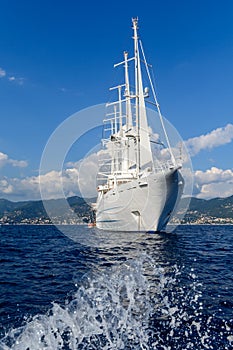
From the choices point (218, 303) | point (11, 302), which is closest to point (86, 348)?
point (11, 302)

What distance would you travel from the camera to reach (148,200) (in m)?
42.3

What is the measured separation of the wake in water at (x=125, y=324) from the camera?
733 cm

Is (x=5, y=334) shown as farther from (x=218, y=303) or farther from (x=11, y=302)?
(x=218, y=303)

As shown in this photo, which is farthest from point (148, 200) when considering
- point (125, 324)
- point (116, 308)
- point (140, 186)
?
point (125, 324)

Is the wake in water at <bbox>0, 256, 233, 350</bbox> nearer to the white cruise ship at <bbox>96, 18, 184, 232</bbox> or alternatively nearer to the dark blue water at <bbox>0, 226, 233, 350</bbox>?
the dark blue water at <bbox>0, 226, 233, 350</bbox>

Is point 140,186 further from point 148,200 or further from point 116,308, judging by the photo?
point 116,308

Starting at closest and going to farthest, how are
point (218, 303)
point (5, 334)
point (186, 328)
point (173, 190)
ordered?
1. point (5, 334)
2. point (186, 328)
3. point (218, 303)
4. point (173, 190)

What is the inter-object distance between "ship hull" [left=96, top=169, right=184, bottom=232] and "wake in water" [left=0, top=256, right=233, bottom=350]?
29.3 m

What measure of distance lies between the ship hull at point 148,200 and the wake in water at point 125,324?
29266 mm

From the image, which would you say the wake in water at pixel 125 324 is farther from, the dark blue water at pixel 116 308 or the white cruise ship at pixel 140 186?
the white cruise ship at pixel 140 186

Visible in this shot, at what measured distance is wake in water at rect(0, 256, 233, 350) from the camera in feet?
24.1

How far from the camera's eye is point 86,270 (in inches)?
679

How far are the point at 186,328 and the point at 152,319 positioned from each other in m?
1.02

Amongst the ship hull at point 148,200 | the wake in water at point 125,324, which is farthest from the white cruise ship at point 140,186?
the wake in water at point 125,324
